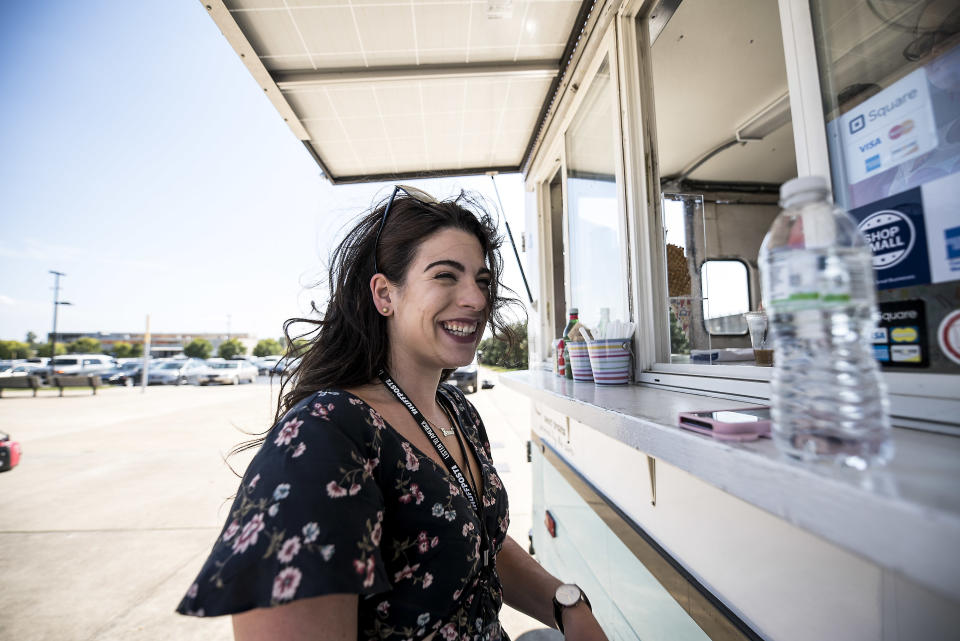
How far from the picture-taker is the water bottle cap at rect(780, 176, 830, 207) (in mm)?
608

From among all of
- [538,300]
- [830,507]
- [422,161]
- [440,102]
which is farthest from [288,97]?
[830,507]

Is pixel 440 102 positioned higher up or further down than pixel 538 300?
higher up

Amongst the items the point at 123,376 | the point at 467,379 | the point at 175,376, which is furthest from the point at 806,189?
the point at 123,376

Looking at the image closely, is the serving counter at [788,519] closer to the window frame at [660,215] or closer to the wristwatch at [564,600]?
the window frame at [660,215]

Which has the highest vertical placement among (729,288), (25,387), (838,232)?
(729,288)

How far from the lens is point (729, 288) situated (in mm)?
4902

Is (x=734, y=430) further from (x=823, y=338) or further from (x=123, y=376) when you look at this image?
(x=123, y=376)

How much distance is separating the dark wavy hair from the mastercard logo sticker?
111 cm

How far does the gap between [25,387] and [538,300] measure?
2254 centimetres

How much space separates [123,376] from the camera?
2286cm

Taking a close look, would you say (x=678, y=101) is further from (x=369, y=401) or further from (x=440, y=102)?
(x=369, y=401)

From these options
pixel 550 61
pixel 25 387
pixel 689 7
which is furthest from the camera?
pixel 25 387

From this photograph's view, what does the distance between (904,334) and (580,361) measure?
1213 millimetres

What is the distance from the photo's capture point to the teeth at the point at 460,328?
139 cm
